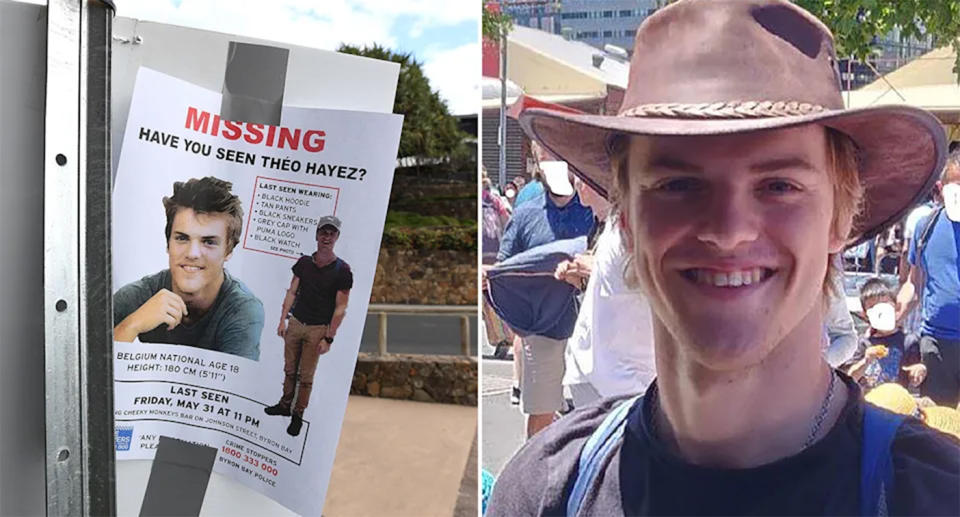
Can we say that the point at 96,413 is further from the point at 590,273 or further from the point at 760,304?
the point at 760,304

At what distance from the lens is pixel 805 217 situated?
128cm

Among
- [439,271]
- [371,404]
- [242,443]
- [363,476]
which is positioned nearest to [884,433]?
[242,443]

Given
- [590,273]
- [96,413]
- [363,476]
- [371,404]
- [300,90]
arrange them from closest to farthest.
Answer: [96,413] → [300,90] → [590,273] → [363,476] → [371,404]

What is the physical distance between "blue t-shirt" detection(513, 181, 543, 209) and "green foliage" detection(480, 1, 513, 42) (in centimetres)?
29

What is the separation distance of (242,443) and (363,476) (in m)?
3.00

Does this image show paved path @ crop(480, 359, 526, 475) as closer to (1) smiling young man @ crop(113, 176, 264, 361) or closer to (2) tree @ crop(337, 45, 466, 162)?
(1) smiling young man @ crop(113, 176, 264, 361)

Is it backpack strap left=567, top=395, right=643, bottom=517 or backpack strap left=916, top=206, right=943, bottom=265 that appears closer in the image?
backpack strap left=916, top=206, right=943, bottom=265

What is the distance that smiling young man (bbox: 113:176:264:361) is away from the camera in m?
1.28

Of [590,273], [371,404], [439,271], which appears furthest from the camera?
[439,271]

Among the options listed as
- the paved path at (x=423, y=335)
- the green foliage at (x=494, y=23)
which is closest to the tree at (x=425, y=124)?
the paved path at (x=423, y=335)

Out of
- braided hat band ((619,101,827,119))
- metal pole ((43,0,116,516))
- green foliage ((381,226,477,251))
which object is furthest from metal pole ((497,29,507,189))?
green foliage ((381,226,477,251))

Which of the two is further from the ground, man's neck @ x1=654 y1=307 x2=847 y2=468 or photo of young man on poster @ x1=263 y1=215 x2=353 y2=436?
photo of young man on poster @ x1=263 y1=215 x2=353 y2=436

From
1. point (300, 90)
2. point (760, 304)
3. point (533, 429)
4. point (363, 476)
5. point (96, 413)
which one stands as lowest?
point (363, 476)

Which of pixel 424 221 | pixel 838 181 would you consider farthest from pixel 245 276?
pixel 424 221
